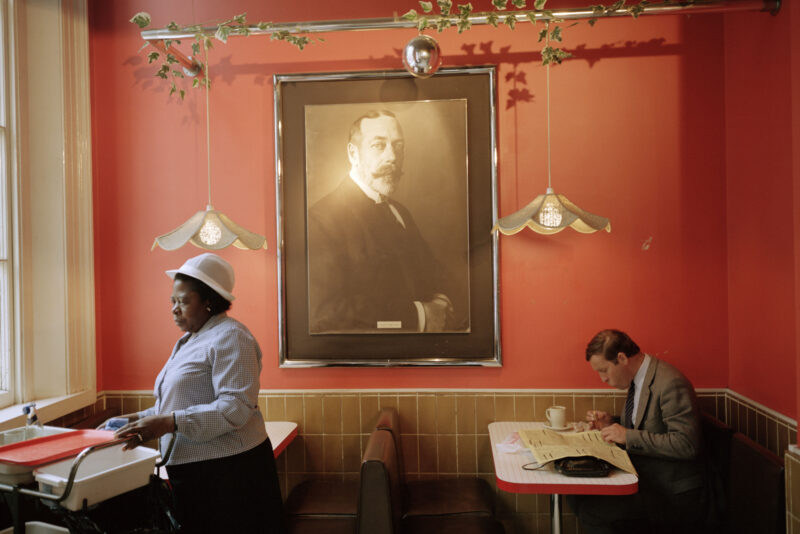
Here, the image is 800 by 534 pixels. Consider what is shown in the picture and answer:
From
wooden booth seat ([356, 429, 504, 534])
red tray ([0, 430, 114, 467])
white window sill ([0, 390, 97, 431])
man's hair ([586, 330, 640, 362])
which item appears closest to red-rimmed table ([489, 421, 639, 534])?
wooden booth seat ([356, 429, 504, 534])

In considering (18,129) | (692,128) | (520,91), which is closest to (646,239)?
(692,128)

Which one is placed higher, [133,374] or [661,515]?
[133,374]

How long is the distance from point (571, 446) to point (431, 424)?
1.01m

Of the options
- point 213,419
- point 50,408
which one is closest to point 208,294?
point 213,419

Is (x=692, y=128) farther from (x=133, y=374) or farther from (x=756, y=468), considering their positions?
(x=133, y=374)

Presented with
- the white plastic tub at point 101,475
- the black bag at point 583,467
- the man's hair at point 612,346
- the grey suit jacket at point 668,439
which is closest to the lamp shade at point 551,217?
the man's hair at point 612,346

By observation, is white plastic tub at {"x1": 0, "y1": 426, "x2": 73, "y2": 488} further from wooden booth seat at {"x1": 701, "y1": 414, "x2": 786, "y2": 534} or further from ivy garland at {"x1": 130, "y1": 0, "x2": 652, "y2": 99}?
wooden booth seat at {"x1": 701, "y1": 414, "x2": 786, "y2": 534}

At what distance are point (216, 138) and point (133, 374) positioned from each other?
1.60 metres

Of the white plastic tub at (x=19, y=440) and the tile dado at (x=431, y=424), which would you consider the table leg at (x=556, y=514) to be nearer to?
the tile dado at (x=431, y=424)

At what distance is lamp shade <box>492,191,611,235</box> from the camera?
9.08 feet

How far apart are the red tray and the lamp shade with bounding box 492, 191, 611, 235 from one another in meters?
2.02

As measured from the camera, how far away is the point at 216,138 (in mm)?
3523

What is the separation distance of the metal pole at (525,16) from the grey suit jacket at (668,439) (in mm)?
1864

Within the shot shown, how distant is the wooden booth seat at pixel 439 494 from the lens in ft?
9.53
